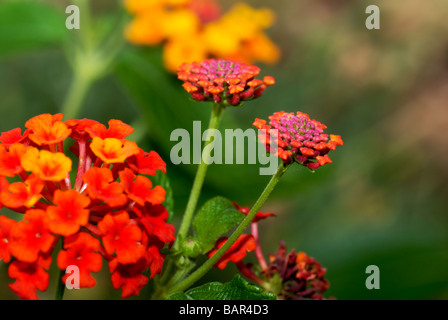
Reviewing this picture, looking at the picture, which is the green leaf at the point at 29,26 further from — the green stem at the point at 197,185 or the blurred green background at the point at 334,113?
the green stem at the point at 197,185

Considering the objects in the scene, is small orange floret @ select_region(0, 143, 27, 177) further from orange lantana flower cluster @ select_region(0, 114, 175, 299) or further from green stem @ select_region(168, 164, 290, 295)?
green stem @ select_region(168, 164, 290, 295)

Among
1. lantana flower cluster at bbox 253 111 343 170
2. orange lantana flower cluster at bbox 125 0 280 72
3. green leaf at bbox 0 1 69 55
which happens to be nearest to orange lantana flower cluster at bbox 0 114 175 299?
lantana flower cluster at bbox 253 111 343 170

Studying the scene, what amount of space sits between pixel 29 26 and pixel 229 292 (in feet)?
3.37

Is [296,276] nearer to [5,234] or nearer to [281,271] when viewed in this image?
[281,271]

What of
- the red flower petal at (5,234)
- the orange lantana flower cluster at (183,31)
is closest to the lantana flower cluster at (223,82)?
the red flower petal at (5,234)

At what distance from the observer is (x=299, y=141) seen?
545 millimetres

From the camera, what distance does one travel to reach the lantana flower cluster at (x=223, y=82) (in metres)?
0.60

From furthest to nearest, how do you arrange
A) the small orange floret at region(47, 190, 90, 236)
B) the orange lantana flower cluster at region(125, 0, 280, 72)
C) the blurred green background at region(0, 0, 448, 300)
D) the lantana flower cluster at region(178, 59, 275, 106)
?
the blurred green background at region(0, 0, 448, 300) < the orange lantana flower cluster at region(125, 0, 280, 72) < the lantana flower cluster at region(178, 59, 275, 106) < the small orange floret at region(47, 190, 90, 236)

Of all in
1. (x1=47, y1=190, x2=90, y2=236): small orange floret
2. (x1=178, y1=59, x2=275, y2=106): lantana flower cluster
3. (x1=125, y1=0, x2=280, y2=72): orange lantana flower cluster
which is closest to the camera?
(x1=47, y1=190, x2=90, y2=236): small orange floret

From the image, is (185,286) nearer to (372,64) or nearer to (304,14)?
(372,64)

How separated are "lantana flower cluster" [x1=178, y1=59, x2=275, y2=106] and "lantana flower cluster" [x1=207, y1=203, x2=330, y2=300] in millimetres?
129

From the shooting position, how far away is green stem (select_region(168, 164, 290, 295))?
0.54 m

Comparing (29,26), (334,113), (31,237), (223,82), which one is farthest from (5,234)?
(334,113)

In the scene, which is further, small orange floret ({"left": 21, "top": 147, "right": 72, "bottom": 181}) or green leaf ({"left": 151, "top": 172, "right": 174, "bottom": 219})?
green leaf ({"left": 151, "top": 172, "right": 174, "bottom": 219})
